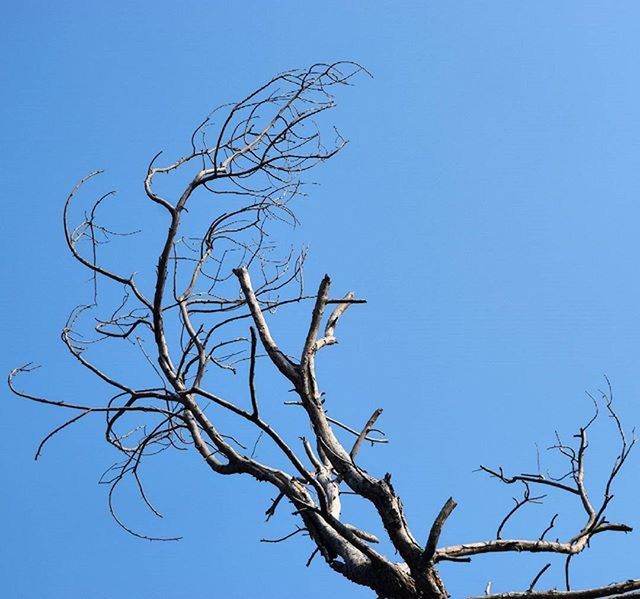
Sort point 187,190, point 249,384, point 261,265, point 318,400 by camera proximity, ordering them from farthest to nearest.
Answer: point 261,265 < point 187,190 < point 318,400 < point 249,384

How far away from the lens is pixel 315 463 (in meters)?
3.72

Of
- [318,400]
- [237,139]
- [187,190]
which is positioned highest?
[237,139]

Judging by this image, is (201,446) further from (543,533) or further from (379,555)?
(543,533)

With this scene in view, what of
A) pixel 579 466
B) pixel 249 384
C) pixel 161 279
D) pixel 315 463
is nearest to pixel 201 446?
pixel 315 463

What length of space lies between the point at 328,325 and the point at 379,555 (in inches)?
50.7

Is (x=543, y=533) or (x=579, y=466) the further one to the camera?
(x=579, y=466)

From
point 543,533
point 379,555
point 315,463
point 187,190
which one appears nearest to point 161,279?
point 187,190

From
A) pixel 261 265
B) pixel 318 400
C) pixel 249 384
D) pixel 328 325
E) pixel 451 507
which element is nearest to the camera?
pixel 451 507

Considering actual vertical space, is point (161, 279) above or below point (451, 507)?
above

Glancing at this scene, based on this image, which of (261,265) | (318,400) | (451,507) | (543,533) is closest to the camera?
(451,507)

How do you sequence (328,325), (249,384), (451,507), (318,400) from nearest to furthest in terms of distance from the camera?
(451,507)
(249,384)
(318,400)
(328,325)

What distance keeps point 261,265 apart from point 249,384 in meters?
1.59

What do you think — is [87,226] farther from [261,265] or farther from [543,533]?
[543,533]

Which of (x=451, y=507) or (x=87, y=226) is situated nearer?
(x=451, y=507)
